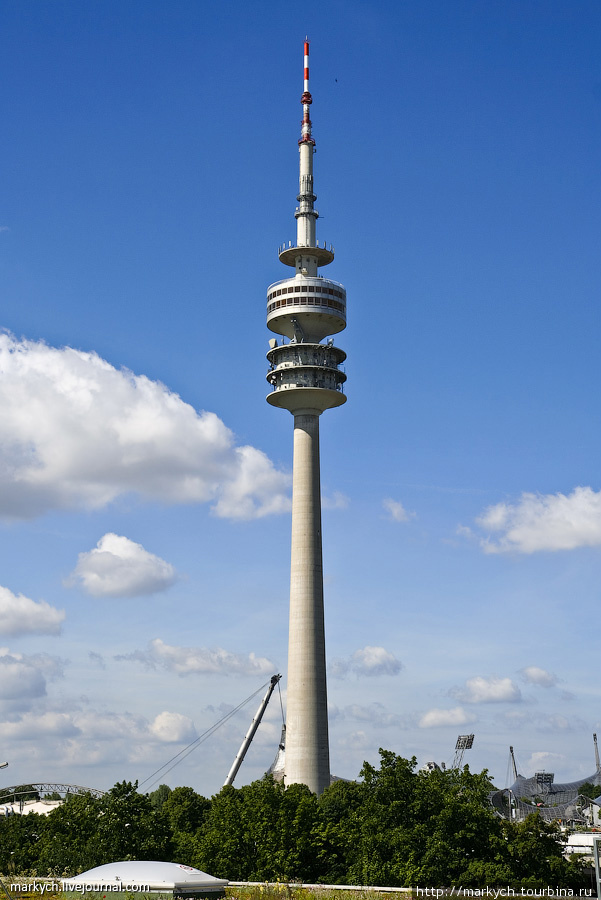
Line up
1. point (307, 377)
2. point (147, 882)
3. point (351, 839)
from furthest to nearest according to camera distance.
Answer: point (307, 377) < point (351, 839) < point (147, 882)

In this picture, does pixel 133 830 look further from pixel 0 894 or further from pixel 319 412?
pixel 319 412

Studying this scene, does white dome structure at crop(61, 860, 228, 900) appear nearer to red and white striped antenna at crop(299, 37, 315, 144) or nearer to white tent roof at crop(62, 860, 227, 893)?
white tent roof at crop(62, 860, 227, 893)

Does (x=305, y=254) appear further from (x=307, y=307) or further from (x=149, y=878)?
(x=149, y=878)

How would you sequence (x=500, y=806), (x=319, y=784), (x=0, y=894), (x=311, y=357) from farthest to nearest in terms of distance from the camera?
1. (x=500, y=806)
2. (x=311, y=357)
3. (x=319, y=784)
4. (x=0, y=894)

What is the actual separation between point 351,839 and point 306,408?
69.6 m

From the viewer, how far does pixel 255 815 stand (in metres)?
85.8

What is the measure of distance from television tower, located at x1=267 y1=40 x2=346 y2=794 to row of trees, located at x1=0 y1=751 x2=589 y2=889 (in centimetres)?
3688

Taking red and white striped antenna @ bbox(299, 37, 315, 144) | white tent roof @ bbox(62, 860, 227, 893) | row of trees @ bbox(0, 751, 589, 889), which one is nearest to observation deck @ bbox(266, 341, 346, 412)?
red and white striped antenna @ bbox(299, 37, 315, 144)

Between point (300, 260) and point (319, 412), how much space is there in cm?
2362

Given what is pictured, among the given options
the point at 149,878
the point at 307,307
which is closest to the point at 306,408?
the point at 307,307

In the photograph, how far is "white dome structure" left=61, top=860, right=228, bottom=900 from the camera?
51.3 metres

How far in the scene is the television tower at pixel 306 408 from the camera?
12988 cm

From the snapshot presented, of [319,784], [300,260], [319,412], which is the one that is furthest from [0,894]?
[300,260]

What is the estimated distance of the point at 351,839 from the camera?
268 ft
